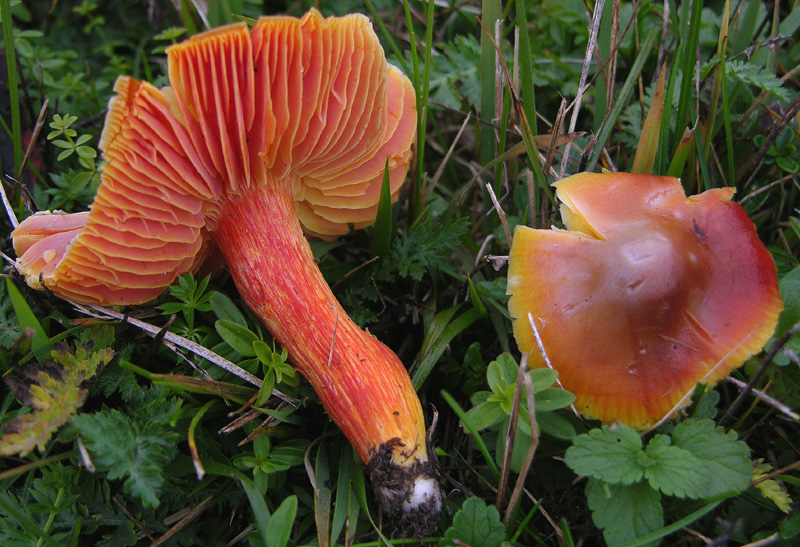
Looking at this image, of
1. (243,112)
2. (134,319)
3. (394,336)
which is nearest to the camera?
(243,112)

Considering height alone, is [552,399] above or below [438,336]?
above

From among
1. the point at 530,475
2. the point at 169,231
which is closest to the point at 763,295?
the point at 530,475

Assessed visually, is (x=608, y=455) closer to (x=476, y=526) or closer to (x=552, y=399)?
(x=552, y=399)

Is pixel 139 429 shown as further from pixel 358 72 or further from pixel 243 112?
pixel 358 72

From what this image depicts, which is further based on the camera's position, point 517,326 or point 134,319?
point 134,319

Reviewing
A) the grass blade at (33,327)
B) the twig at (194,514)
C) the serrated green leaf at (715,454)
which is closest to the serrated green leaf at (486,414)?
the serrated green leaf at (715,454)

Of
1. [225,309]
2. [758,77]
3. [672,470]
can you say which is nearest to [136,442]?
[225,309]

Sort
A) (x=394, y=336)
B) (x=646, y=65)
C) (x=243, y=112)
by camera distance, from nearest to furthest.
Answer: (x=243, y=112) < (x=394, y=336) < (x=646, y=65)
